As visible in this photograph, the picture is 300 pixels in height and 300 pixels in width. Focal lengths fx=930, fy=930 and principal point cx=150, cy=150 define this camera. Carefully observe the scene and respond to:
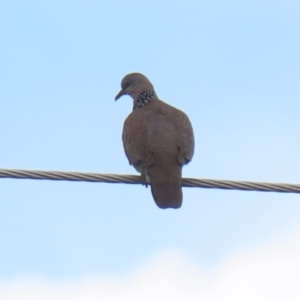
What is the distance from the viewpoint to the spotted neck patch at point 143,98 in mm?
7969

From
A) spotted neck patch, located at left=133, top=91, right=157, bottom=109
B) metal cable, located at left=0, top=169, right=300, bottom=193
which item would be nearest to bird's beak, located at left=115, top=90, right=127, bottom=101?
spotted neck patch, located at left=133, top=91, right=157, bottom=109

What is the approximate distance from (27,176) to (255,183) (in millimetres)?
1296

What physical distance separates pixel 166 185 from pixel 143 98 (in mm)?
1657

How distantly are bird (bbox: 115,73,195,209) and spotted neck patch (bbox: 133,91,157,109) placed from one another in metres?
0.25

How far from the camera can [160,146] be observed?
6836 mm

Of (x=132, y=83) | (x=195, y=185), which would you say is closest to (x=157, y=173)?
(x=195, y=185)

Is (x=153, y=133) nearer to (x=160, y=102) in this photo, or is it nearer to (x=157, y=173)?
(x=157, y=173)

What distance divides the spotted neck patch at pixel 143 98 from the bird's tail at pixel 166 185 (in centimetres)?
133

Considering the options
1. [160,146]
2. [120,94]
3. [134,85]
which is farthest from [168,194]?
[120,94]

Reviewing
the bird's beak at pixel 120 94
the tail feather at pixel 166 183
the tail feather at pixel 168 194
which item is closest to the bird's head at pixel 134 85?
the bird's beak at pixel 120 94

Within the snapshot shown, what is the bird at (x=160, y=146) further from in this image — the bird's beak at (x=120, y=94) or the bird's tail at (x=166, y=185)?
the bird's beak at (x=120, y=94)

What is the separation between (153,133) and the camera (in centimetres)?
696

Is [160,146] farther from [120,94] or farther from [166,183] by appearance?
[120,94]

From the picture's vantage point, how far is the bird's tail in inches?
258
